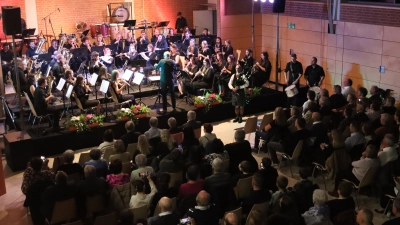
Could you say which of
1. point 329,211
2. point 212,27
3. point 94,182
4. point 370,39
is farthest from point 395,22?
point 94,182

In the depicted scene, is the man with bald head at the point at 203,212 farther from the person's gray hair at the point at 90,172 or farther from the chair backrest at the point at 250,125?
the chair backrest at the point at 250,125

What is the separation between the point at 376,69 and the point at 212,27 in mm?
7164

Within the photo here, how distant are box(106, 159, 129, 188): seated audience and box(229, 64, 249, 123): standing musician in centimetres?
614

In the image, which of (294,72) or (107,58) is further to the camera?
(107,58)

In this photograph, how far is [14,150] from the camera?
34.5ft

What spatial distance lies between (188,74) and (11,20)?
530 cm

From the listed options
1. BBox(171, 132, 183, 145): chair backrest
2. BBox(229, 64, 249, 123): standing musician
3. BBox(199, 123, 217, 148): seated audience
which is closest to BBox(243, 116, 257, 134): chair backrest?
BBox(171, 132, 183, 145): chair backrest

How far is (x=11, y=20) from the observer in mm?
10906

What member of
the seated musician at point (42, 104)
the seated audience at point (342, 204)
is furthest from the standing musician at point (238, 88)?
the seated audience at point (342, 204)

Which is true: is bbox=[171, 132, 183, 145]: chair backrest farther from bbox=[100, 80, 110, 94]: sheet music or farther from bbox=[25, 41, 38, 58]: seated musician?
bbox=[25, 41, 38, 58]: seated musician

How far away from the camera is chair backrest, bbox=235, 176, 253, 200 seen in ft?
23.9

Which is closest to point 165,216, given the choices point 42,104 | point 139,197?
point 139,197

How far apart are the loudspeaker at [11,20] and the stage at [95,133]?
2.19 metres

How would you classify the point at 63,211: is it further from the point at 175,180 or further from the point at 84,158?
the point at 84,158
